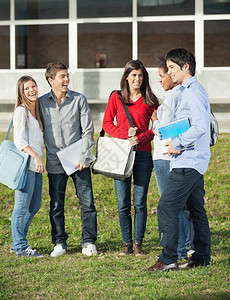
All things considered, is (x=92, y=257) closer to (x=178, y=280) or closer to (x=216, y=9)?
(x=178, y=280)

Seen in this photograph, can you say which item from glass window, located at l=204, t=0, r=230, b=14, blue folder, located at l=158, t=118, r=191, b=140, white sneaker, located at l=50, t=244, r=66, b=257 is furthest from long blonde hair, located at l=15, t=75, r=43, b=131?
glass window, located at l=204, t=0, r=230, b=14

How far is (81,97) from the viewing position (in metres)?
6.30

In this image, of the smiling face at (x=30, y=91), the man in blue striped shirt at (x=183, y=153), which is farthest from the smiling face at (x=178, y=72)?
the smiling face at (x=30, y=91)

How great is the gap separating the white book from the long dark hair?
73 centimetres

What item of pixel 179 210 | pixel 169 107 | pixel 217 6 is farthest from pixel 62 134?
pixel 217 6

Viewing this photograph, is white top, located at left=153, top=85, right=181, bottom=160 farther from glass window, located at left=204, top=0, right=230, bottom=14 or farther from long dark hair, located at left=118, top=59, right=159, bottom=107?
glass window, located at left=204, top=0, right=230, bottom=14

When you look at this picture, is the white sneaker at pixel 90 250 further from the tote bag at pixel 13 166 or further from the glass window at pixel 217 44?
the glass window at pixel 217 44

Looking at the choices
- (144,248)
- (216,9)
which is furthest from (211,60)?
(144,248)

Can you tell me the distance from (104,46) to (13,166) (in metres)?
18.7

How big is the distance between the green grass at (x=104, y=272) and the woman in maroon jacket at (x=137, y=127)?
456 millimetres

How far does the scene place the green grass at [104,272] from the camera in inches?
191

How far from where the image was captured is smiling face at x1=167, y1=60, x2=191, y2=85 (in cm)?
522

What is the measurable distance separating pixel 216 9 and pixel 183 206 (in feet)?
49.9

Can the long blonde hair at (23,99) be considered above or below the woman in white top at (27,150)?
above
